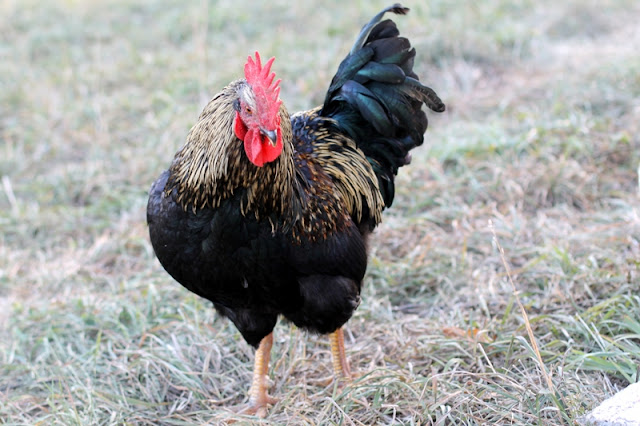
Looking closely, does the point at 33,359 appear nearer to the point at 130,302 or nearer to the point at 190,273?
the point at 130,302

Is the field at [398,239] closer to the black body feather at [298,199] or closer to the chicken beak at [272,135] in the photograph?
the black body feather at [298,199]

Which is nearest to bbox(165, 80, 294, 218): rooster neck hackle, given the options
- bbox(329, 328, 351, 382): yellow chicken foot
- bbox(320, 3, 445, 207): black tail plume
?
bbox(320, 3, 445, 207): black tail plume

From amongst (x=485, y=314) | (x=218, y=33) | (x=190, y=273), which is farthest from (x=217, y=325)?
(x=218, y=33)

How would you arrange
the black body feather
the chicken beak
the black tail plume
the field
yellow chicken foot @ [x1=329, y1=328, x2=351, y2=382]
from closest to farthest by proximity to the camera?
the chicken beak → the black body feather → the field → the black tail plume → yellow chicken foot @ [x1=329, y1=328, x2=351, y2=382]

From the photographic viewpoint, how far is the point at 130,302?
13.7 feet

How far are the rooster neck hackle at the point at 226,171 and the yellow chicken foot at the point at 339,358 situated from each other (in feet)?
3.34

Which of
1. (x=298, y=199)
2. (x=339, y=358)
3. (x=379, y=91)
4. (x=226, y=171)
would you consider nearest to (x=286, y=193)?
(x=298, y=199)

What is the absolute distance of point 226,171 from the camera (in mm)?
2545

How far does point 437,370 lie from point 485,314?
622 mm

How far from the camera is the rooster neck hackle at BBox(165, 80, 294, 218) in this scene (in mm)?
2539

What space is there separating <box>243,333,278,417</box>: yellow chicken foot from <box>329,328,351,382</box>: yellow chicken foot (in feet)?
1.18

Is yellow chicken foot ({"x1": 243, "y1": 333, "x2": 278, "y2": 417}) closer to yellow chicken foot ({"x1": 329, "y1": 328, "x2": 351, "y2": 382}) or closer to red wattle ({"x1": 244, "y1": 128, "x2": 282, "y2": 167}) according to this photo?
yellow chicken foot ({"x1": 329, "y1": 328, "x2": 351, "y2": 382})

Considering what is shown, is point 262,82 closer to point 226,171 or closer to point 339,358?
point 226,171

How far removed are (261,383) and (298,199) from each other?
1170mm
